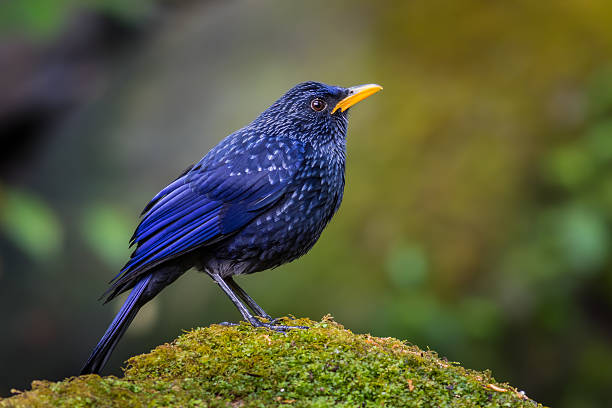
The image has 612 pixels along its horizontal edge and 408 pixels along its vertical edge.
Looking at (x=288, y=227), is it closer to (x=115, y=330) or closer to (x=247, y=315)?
(x=247, y=315)

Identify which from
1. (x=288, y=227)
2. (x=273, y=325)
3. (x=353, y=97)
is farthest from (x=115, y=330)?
(x=353, y=97)

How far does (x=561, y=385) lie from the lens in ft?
16.8

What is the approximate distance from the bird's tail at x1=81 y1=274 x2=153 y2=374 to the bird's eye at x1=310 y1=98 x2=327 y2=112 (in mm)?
1447

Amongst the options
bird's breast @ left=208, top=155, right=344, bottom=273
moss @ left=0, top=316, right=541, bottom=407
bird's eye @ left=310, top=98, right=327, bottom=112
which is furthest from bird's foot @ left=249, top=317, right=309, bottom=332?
bird's eye @ left=310, top=98, right=327, bottom=112

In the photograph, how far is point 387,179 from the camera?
5820 mm

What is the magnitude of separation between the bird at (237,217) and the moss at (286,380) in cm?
61

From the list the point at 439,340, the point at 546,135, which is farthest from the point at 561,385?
the point at 546,135

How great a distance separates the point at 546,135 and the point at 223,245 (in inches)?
137

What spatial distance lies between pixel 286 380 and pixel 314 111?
6.55 ft

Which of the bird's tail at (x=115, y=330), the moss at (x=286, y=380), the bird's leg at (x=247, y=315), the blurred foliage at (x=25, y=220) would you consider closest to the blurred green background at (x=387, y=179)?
the blurred foliage at (x=25, y=220)

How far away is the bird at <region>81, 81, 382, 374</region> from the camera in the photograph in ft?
11.6

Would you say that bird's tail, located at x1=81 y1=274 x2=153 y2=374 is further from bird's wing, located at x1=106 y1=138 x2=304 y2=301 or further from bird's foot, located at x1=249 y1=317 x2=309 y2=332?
bird's foot, located at x1=249 y1=317 x2=309 y2=332

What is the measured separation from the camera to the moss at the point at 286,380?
230cm

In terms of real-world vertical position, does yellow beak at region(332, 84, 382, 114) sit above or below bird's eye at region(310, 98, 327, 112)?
below
